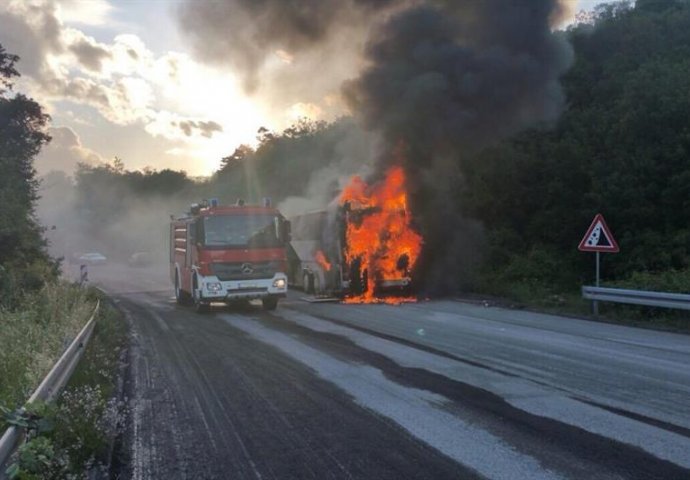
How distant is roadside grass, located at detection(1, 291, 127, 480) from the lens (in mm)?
4180

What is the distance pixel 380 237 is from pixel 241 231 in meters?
4.67

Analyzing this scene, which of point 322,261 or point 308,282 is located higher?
point 322,261

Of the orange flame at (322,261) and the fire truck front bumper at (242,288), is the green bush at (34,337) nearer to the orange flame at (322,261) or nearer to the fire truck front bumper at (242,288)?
the fire truck front bumper at (242,288)

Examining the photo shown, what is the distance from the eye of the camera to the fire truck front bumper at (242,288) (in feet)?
51.4

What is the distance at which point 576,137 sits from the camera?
2516cm

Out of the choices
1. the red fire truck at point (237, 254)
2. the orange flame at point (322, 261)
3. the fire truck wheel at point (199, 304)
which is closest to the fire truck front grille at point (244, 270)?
the red fire truck at point (237, 254)

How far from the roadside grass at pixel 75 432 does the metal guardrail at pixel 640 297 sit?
998 centimetres

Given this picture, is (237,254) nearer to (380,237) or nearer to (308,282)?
(380,237)

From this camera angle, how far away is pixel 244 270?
52.1 feet

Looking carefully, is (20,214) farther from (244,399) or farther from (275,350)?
(244,399)

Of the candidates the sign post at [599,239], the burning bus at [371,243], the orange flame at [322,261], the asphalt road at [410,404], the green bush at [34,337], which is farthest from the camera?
the orange flame at [322,261]

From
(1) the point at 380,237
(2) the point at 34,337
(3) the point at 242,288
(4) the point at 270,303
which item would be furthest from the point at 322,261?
(2) the point at 34,337

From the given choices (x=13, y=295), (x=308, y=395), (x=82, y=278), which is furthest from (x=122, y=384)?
(x=82, y=278)

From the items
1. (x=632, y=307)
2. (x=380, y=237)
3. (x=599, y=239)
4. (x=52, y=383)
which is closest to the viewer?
(x=52, y=383)
